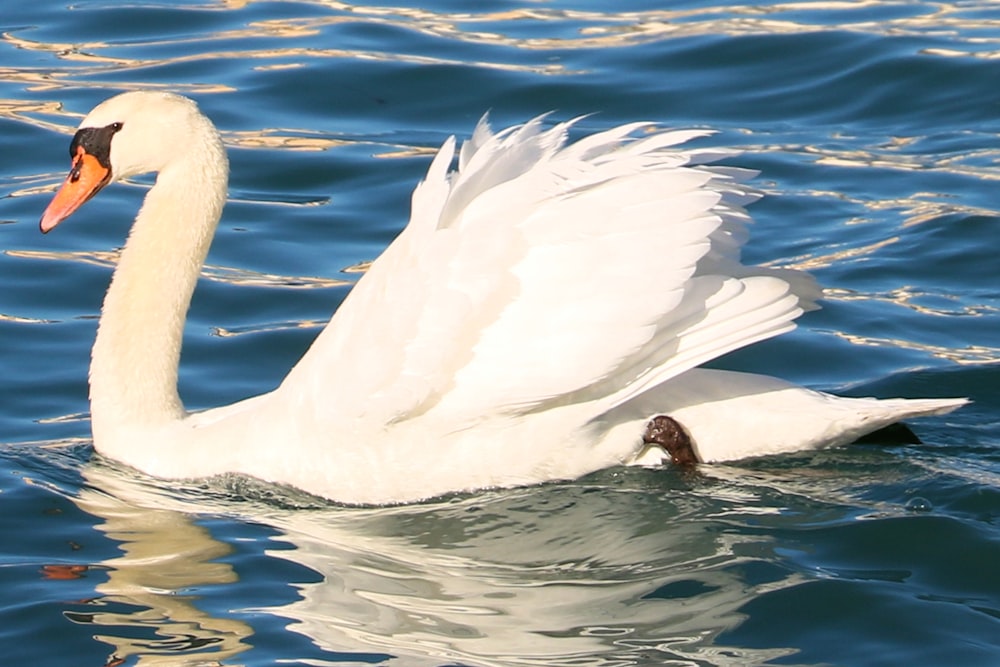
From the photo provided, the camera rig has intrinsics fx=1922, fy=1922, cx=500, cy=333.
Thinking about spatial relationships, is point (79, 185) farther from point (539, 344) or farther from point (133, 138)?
point (539, 344)

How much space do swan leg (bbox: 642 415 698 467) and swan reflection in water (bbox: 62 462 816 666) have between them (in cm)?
8

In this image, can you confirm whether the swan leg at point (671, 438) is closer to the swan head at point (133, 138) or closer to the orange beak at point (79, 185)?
the swan head at point (133, 138)

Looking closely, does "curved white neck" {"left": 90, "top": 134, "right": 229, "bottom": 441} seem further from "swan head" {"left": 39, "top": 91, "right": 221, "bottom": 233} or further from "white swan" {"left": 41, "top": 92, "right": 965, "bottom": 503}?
"white swan" {"left": 41, "top": 92, "right": 965, "bottom": 503}

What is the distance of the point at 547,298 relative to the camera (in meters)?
6.09

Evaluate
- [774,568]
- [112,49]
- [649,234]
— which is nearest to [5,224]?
[112,49]

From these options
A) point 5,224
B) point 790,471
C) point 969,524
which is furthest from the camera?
point 5,224

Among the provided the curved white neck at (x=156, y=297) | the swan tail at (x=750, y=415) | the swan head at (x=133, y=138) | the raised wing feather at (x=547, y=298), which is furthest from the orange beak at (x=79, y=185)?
the swan tail at (x=750, y=415)

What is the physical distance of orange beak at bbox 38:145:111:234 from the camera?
6.96 m

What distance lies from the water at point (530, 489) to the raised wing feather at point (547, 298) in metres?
0.46

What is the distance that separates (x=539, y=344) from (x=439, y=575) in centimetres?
80

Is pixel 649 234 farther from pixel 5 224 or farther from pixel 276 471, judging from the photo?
pixel 5 224

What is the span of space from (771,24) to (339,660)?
8807mm

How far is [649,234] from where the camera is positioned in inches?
240

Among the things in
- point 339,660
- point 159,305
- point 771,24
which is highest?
point 771,24
